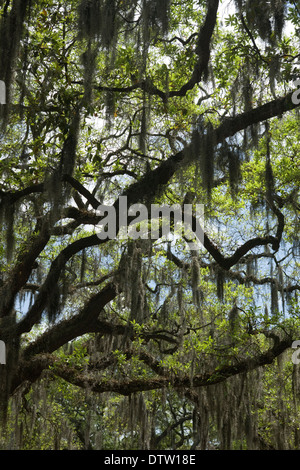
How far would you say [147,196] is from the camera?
7.11m

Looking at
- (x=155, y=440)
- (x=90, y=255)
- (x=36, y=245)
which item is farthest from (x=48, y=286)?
(x=155, y=440)

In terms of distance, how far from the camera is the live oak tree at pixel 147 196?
267 inches

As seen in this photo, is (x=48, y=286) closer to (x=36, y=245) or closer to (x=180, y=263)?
(x=36, y=245)

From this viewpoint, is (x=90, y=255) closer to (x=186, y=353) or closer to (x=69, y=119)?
(x=186, y=353)

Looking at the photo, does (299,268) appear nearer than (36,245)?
No

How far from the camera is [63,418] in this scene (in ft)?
38.0

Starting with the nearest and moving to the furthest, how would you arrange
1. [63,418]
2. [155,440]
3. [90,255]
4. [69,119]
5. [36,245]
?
[69,119] < [36,245] < [90,255] < [63,418] < [155,440]

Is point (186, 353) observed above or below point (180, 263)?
below

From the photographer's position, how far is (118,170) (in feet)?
29.0

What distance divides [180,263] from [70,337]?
7.45ft

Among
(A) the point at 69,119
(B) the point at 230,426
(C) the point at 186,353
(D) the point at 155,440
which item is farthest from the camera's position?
(D) the point at 155,440

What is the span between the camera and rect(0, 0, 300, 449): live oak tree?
678 centimetres

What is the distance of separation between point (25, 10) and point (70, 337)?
14.1 feet

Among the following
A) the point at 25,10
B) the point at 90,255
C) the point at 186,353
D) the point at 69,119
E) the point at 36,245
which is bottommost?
the point at 186,353
